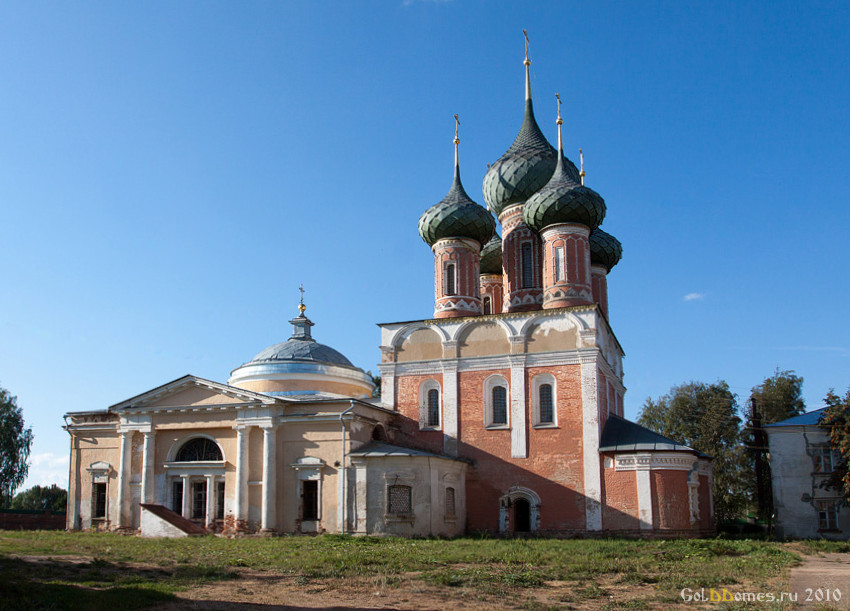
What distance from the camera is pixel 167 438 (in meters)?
26.1

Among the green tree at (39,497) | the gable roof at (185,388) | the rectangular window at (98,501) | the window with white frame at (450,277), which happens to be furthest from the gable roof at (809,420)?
the green tree at (39,497)

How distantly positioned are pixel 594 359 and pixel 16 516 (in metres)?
21.9

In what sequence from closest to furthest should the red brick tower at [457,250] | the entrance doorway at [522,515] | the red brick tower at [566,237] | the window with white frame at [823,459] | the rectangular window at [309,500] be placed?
the rectangular window at [309,500]
the entrance doorway at [522,515]
the window with white frame at [823,459]
the red brick tower at [566,237]
the red brick tower at [457,250]

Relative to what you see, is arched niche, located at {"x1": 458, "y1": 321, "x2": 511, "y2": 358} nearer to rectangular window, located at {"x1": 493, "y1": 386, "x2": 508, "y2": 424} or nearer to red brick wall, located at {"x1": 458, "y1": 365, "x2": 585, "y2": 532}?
red brick wall, located at {"x1": 458, "y1": 365, "x2": 585, "y2": 532}

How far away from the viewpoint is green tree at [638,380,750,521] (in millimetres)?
38188

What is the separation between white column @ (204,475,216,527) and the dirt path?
16793mm

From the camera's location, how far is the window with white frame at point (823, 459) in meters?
24.6

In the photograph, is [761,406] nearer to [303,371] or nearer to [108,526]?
[303,371]

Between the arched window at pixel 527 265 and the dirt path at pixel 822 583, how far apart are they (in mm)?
13414

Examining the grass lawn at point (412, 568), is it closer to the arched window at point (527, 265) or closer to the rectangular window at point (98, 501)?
the rectangular window at point (98, 501)

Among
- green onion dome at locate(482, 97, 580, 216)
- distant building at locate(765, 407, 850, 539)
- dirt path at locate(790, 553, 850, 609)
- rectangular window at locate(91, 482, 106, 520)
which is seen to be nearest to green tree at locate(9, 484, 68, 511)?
rectangular window at locate(91, 482, 106, 520)

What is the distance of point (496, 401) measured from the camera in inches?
999

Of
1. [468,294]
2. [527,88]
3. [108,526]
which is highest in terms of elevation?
[527,88]

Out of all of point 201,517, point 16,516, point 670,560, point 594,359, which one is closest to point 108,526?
point 201,517
